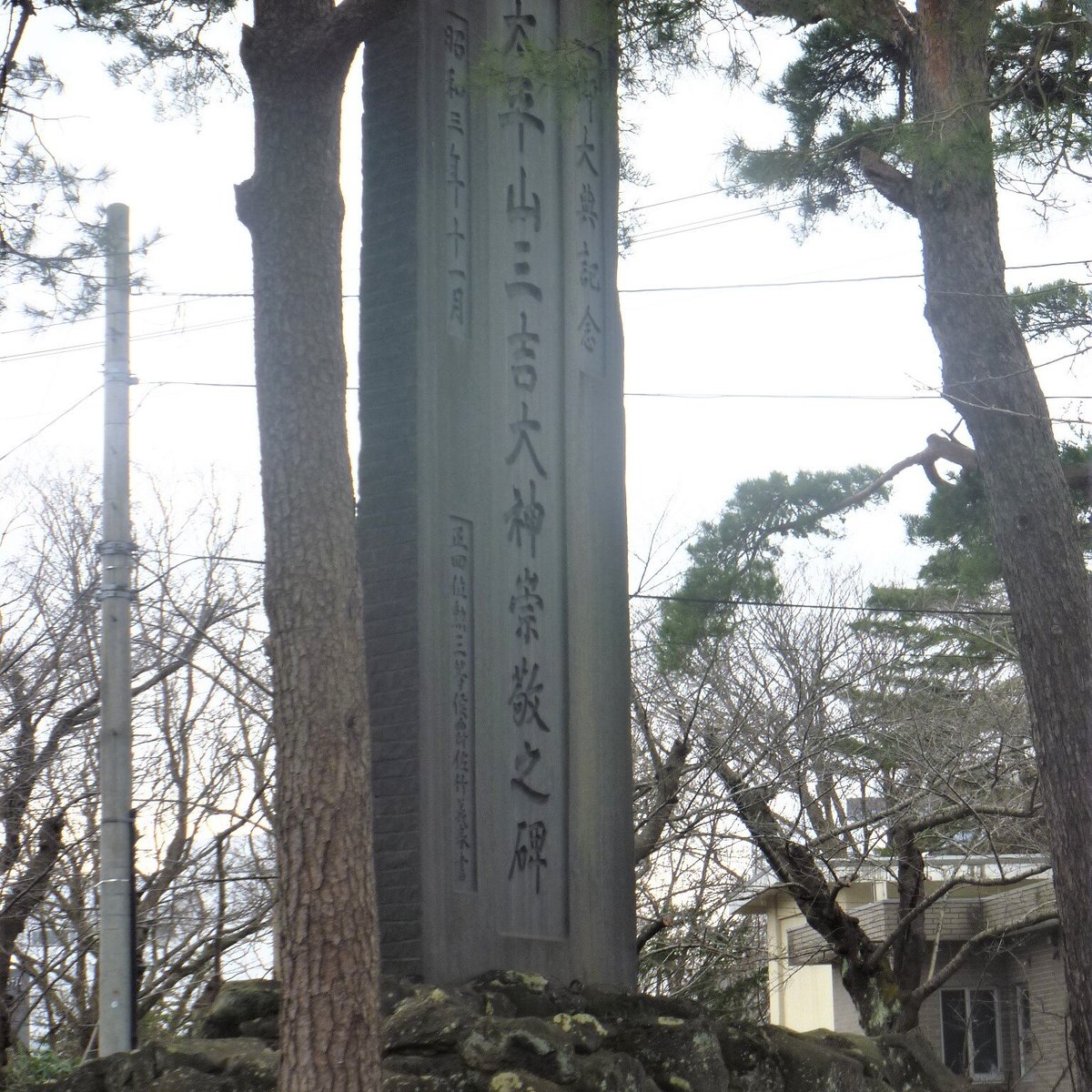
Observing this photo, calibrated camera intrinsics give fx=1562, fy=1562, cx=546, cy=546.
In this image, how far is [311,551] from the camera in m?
6.18

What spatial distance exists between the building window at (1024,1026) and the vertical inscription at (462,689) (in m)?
13.7

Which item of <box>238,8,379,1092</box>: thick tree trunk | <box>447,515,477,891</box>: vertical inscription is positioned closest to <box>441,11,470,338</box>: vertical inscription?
<box>447,515,477,891</box>: vertical inscription

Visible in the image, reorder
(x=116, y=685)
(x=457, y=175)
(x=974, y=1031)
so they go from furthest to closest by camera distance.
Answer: (x=974, y=1031) → (x=457, y=175) → (x=116, y=685)

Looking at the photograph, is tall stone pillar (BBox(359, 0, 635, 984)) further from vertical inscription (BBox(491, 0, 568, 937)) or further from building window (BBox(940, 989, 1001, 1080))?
building window (BBox(940, 989, 1001, 1080))

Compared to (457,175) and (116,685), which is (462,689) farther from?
(457,175)

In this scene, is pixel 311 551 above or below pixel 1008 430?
below

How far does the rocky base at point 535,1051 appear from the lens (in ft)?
21.4

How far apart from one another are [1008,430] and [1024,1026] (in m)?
12.7

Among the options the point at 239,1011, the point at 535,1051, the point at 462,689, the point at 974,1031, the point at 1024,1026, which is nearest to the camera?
the point at 535,1051

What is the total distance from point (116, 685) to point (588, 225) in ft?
13.1

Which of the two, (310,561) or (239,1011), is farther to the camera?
(239,1011)

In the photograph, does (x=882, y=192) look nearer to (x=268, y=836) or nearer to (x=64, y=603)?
(x=268, y=836)

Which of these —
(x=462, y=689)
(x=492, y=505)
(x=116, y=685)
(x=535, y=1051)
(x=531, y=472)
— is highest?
(x=531, y=472)

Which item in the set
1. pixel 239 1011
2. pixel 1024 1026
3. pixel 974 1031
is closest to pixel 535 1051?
pixel 239 1011
